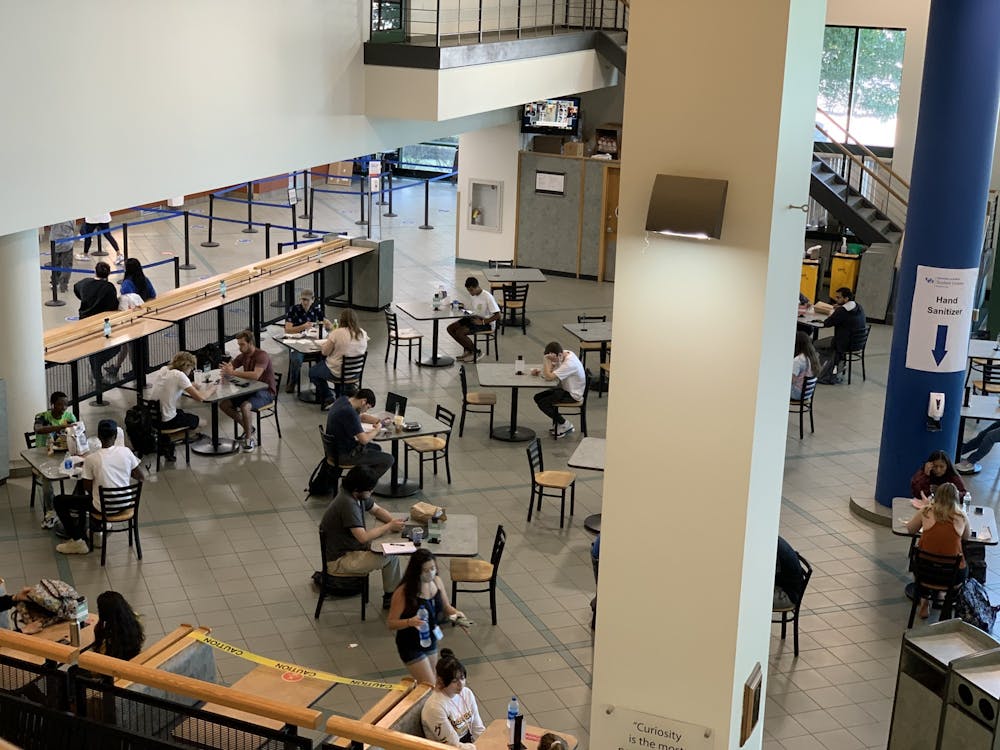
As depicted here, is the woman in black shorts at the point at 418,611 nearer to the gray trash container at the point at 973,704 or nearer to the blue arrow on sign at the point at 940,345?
the gray trash container at the point at 973,704

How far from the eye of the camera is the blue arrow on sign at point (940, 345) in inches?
433

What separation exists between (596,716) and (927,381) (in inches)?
258

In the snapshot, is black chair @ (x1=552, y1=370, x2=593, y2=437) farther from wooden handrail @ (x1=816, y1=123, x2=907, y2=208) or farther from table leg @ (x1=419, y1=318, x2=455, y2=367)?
wooden handrail @ (x1=816, y1=123, x2=907, y2=208)

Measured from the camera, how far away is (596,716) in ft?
19.2

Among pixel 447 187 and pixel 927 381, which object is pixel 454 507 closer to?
pixel 927 381

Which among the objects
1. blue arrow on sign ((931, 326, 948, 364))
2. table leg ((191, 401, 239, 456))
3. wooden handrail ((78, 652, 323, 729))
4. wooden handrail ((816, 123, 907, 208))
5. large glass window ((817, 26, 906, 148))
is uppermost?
large glass window ((817, 26, 906, 148))

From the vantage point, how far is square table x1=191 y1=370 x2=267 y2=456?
12578mm

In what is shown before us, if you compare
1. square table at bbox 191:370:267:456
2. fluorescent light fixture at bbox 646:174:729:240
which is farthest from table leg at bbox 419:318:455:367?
fluorescent light fixture at bbox 646:174:729:240

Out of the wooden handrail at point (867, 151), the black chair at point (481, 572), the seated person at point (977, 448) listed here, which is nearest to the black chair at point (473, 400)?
the black chair at point (481, 572)

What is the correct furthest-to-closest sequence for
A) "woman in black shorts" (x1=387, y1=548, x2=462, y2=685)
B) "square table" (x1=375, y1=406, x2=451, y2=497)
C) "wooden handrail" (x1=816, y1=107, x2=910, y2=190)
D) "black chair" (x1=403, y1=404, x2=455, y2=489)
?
"wooden handrail" (x1=816, y1=107, x2=910, y2=190), "black chair" (x1=403, y1=404, x2=455, y2=489), "square table" (x1=375, y1=406, x2=451, y2=497), "woman in black shorts" (x1=387, y1=548, x2=462, y2=685)

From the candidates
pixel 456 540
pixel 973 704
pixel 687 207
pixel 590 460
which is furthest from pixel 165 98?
pixel 973 704

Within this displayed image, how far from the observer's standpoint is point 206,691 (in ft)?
19.3

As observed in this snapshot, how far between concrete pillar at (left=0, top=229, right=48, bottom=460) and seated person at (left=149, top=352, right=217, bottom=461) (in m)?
1.13

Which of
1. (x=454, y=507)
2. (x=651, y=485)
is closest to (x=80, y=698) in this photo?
(x=651, y=485)
